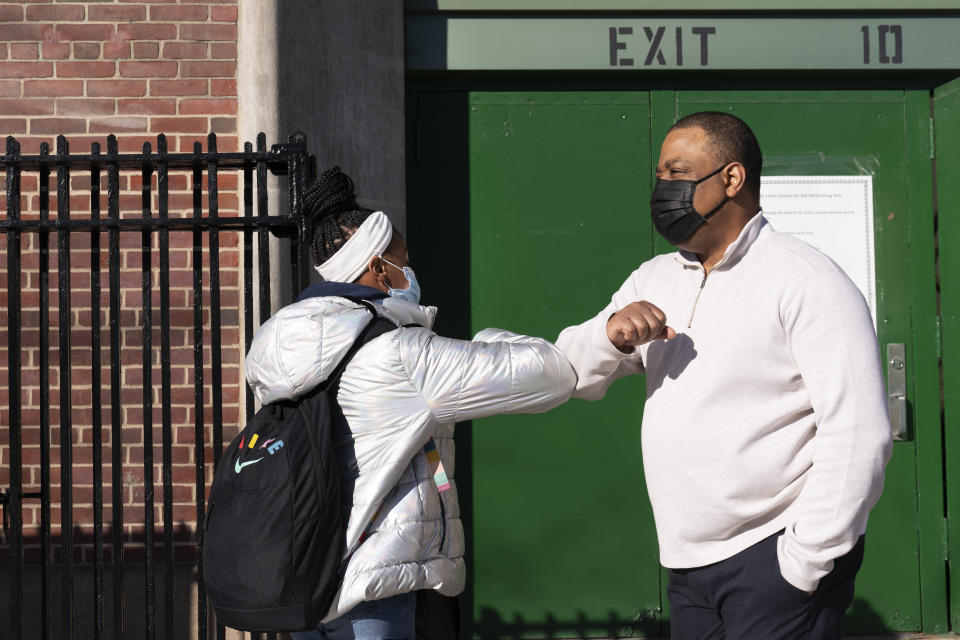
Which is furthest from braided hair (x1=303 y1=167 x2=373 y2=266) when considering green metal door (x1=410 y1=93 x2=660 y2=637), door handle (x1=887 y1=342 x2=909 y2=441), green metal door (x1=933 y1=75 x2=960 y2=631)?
green metal door (x1=933 y1=75 x2=960 y2=631)

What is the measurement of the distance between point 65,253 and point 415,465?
2115 millimetres

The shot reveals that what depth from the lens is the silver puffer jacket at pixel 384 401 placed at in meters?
2.43

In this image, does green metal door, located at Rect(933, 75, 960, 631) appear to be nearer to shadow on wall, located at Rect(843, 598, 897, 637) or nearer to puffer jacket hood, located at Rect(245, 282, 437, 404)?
shadow on wall, located at Rect(843, 598, 897, 637)

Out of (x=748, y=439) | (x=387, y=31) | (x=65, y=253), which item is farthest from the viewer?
(x=387, y=31)

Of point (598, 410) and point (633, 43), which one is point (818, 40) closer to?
point (633, 43)

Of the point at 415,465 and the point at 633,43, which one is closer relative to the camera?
the point at 415,465

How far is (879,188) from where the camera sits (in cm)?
542

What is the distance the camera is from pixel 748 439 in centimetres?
244

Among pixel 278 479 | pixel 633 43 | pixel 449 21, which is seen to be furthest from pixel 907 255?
pixel 278 479

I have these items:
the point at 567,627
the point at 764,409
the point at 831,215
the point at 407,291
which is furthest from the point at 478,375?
the point at 831,215

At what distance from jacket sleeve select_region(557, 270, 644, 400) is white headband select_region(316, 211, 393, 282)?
58cm

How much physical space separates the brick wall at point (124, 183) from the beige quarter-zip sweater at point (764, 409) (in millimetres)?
2753

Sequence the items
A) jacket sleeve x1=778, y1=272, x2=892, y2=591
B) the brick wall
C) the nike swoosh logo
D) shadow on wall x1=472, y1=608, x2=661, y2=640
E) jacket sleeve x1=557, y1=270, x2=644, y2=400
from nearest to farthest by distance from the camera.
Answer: jacket sleeve x1=778, y1=272, x2=892, y2=591 → the nike swoosh logo → jacket sleeve x1=557, y1=270, x2=644, y2=400 → the brick wall → shadow on wall x1=472, y1=608, x2=661, y2=640

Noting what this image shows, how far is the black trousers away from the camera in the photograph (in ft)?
7.83
